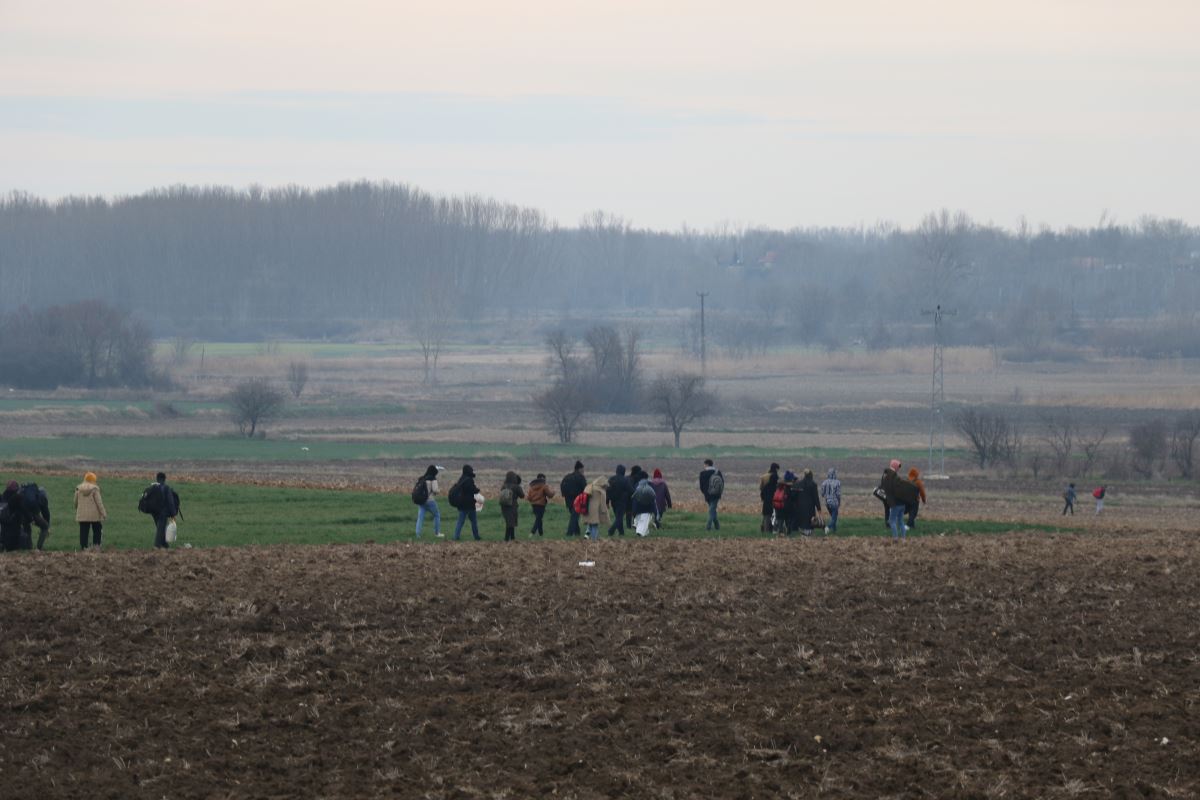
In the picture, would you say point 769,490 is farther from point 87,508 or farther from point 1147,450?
point 1147,450

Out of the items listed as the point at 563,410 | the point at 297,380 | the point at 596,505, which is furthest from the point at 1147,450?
the point at 297,380

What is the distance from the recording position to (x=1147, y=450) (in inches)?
2490

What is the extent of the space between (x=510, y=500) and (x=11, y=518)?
758 cm

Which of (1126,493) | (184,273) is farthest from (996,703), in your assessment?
(184,273)

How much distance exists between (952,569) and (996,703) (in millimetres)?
6562

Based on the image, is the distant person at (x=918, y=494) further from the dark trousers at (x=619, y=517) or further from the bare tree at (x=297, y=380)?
the bare tree at (x=297, y=380)

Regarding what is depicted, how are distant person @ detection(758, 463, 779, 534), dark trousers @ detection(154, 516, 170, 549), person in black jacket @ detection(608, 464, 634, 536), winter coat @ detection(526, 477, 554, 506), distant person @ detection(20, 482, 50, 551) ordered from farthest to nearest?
distant person @ detection(758, 463, 779, 534), person in black jacket @ detection(608, 464, 634, 536), winter coat @ detection(526, 477, 554, 506), dark trousers @ detection(154, 516, 170, 549), distant person @ detection(20, 482, 50, 551)

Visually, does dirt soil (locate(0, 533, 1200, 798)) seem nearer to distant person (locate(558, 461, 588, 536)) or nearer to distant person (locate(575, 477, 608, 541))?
distant person (locate(575, 477, 608, 541))

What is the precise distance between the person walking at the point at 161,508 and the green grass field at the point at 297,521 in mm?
643

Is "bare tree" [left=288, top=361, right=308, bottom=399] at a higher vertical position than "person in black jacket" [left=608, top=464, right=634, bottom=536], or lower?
higher

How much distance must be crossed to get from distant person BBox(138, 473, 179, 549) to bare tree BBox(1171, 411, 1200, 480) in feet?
149

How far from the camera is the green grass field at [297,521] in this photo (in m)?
26.9

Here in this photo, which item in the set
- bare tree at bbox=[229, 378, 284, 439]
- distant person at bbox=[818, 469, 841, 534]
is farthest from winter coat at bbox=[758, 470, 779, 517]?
bare tree at bbox=[229, 378, 284, 439]

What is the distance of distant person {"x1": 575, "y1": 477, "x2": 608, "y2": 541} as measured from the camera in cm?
2694
